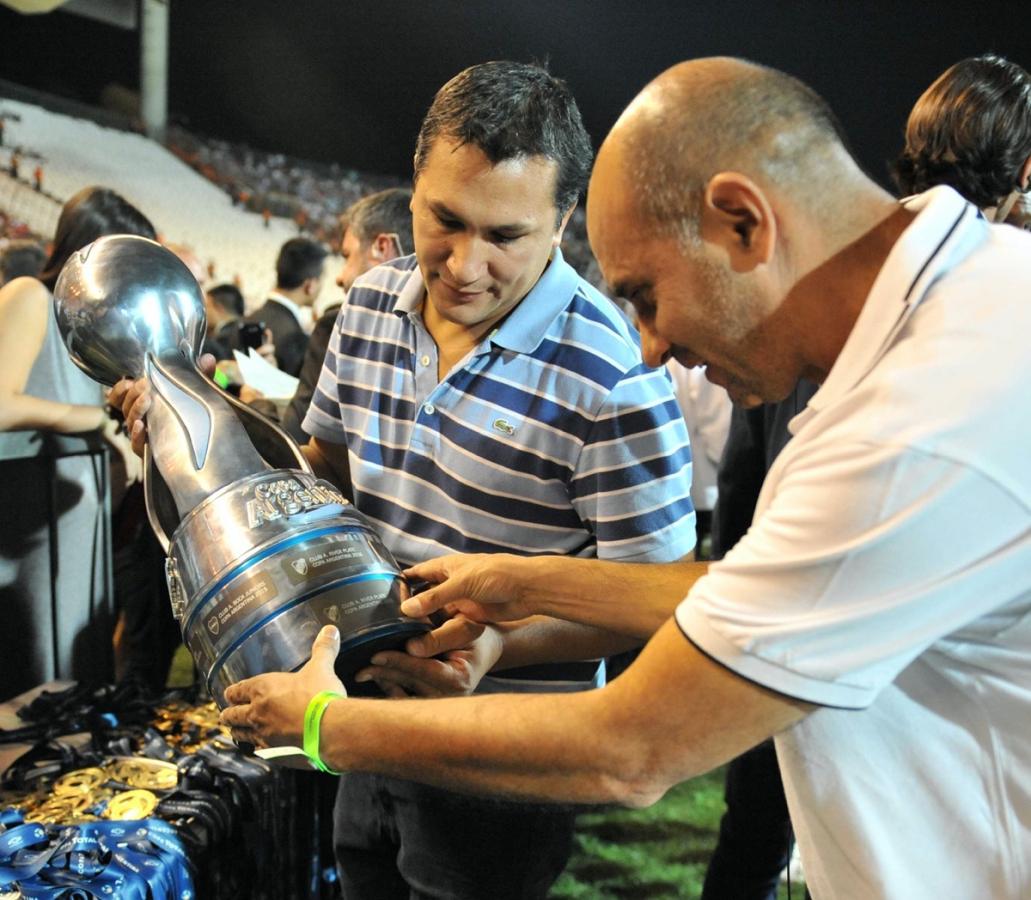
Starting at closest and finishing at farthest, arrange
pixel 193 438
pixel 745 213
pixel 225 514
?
1. pixel 745 213
2. pixel 225 514
3. pixel 193 438

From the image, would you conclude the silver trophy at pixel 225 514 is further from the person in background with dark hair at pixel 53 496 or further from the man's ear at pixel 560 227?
the person in background with dark hair at pixel 53 496

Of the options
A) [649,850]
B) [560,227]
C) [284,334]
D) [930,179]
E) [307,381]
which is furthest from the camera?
[284,334]

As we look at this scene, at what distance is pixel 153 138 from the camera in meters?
6.70

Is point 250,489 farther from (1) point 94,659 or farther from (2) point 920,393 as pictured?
(1) point 94,659

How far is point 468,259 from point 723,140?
470mm

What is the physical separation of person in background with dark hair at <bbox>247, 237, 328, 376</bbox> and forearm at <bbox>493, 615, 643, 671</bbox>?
2.51 m

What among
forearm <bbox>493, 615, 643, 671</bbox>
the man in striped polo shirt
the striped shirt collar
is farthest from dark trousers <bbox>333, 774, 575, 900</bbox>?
the striped shirt collar

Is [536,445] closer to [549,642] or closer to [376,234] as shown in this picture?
[549,642]

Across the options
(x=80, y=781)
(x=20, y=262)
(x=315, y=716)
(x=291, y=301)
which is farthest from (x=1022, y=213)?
(x=20, y=262)

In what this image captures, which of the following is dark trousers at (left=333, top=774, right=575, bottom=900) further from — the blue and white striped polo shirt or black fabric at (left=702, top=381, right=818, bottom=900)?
black fabric at (left=702, top=381, right=818, bottom=900)

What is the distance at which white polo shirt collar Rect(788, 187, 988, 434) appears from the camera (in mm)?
768

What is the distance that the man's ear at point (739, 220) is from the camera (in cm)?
83

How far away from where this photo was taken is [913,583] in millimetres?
714

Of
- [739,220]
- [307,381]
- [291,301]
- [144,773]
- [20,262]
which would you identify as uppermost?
[739,220]
